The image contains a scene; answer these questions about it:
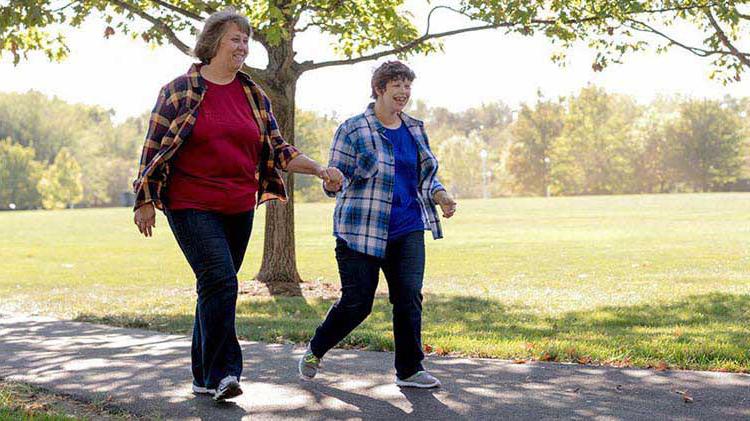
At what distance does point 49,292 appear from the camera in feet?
52.2

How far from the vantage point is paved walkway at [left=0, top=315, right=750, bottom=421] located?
500cm

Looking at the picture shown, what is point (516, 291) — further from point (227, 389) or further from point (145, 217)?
point (145, 217)

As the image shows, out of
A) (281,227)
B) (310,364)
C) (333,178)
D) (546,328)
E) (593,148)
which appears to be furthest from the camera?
(593,148)

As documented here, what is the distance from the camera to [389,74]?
5.50m

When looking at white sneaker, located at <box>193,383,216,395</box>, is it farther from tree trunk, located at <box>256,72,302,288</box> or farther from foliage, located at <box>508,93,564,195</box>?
foliage, located at <box>508,93,564,195</box>

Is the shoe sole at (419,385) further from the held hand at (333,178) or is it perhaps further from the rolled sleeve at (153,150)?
the rolled sleeve at (153,150)

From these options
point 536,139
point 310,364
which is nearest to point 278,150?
point 310,364

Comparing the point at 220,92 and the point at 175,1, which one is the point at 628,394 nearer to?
the point at 220,92

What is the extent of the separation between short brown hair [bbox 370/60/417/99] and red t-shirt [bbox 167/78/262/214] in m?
0.81

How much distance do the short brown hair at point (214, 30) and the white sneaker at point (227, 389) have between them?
169 centimetres

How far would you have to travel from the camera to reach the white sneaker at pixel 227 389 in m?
5.18

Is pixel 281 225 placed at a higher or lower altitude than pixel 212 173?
lower

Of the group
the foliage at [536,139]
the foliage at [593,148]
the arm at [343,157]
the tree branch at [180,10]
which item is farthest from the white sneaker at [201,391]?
the foliage at [536,139]

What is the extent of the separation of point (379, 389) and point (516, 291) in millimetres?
8714
